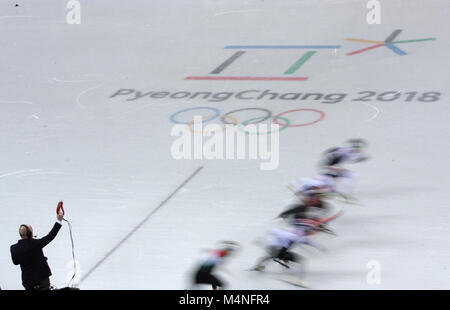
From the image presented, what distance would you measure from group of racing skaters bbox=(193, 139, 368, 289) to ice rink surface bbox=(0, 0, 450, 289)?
0.40 feet

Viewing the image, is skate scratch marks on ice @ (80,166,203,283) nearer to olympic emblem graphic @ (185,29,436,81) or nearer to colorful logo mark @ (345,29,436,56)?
olympic emblem graphic @ (185,29,436,81)

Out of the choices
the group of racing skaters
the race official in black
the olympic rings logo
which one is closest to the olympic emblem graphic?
the olympic rings logo

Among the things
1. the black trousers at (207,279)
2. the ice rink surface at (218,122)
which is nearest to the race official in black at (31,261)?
the ice rink surface at (218,122)

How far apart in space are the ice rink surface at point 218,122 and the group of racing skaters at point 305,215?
0.40 feet

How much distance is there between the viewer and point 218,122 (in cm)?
957

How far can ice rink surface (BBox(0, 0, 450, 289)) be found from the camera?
20.6 feet

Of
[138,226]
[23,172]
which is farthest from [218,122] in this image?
[138,226]

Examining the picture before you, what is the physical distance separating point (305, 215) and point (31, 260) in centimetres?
239

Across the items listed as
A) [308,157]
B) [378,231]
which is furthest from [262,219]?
[308,157]

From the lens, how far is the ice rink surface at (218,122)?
6281 mm

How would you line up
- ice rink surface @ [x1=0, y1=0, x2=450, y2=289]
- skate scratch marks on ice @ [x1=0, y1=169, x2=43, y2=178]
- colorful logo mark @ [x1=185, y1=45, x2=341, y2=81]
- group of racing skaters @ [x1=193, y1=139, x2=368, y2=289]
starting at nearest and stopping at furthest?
group of racing skaters @ [x1=193, y1=139, x2=368, y2=289] → ice rink surface @ [x1=0, y1=0, x2=450, y2=289] → skate scratch marks on ice @ [x1=0, y1=169, x2=43, y2=178] → colorful logo mark @ [x1=185, y1=45, x2=341, y2=81]

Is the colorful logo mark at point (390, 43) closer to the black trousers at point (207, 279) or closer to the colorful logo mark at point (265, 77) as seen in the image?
the colorful logo mark at point (265, 77)

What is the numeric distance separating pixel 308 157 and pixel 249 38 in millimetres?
5386

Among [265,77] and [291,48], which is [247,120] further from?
[291,48]
